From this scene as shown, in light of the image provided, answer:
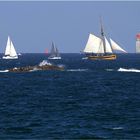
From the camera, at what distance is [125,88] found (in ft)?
320

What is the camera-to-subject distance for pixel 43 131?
173 feet

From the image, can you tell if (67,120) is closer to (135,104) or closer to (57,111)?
(57,111)

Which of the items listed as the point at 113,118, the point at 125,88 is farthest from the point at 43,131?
the point at 125,88

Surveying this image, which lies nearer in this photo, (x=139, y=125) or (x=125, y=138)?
(x=125, y=138)

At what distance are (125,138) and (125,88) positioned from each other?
48.4m

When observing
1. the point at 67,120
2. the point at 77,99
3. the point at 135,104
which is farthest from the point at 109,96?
the point at 67,120

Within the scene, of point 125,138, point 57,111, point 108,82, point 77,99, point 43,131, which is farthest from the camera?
point 108,82

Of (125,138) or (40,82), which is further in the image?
(40,82)

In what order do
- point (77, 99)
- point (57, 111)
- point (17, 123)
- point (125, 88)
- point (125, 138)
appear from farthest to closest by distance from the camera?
point (125, 88)
point (77, 99)
point (57, 111)
point (17, 123)
point (125, 138)

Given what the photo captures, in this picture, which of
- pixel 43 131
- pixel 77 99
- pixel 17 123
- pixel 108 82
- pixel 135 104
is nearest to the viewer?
pixel 43 131

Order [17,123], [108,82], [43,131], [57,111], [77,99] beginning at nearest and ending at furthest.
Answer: [43,131], [17,123], [57,111], [77,99], [108,82]

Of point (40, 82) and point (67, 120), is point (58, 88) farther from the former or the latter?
point (67, 120)

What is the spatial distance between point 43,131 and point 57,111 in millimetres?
12915

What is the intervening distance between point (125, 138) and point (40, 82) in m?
64.9
